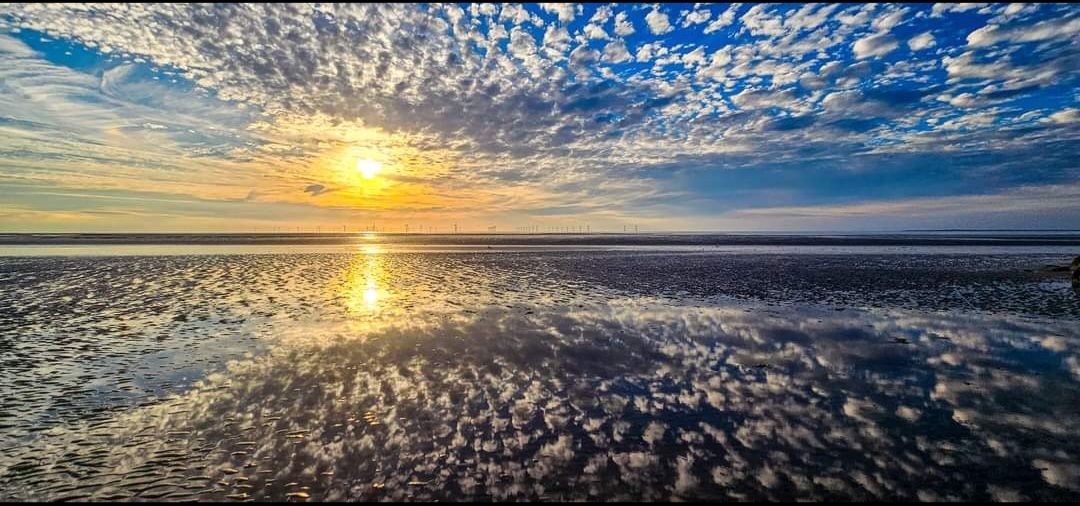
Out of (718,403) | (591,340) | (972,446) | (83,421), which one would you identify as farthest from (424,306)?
(972,446)

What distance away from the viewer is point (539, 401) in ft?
34.3

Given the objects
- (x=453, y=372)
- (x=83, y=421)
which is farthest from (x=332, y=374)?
(x=83, y=421)

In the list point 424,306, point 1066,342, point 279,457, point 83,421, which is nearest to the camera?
point 279,457

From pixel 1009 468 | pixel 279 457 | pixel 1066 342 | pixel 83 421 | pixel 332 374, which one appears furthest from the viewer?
pixel 1066 342

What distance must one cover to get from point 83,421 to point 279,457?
504 cm

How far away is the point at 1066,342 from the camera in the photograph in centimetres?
1570

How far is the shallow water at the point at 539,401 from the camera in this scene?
7062 mm

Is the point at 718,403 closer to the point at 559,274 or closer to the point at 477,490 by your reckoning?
the point at 477,490

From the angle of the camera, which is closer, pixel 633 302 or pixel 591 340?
pixel 591 340

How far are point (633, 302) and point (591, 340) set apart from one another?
8934mm

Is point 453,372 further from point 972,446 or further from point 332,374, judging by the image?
point 972,446

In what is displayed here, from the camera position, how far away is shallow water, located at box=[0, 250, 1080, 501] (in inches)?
278

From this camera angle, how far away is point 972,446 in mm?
8086

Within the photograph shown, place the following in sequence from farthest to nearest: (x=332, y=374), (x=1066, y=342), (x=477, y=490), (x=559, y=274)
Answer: (x=559, y=274) < (x=1066, y=342) < (x=332, y=374) < (x=477, y=490)
